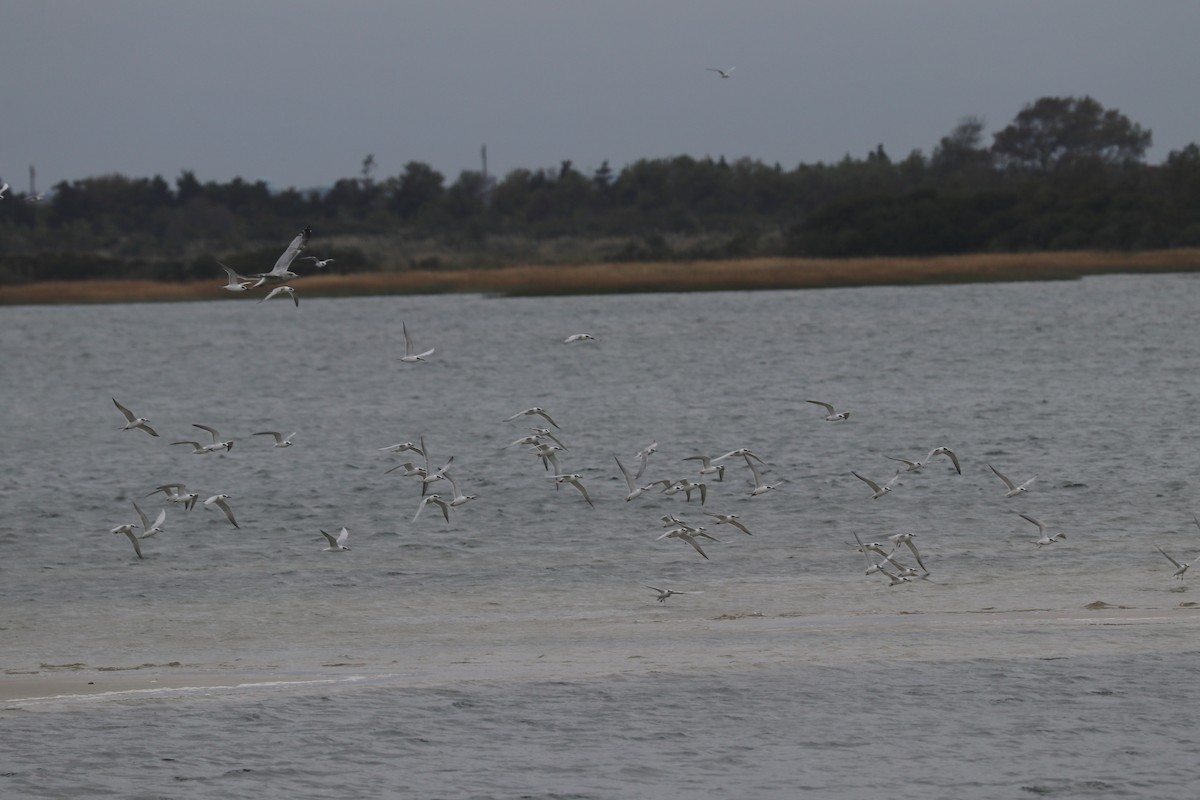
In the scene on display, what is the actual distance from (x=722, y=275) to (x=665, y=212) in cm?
4593

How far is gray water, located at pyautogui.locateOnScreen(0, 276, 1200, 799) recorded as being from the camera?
Result: 1104cm

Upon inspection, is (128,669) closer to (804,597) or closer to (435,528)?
(804,597)

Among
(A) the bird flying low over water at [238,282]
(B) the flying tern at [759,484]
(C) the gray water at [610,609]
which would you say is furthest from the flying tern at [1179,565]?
(A) the bird flying low over water at [238,282]

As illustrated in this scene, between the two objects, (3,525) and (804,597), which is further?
(3,525)

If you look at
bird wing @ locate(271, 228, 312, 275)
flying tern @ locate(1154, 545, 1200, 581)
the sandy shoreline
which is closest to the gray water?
the sandy shoreline

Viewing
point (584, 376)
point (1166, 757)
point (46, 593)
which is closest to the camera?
point (1166, 757)

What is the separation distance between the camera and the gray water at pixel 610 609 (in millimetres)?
11039

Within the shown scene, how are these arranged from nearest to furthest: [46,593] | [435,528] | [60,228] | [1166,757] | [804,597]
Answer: [1166,757] → [804,597] → [46,593] → [435,528] → [60,228]

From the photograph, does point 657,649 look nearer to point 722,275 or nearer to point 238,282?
point 238,282

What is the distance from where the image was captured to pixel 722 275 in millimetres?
77062

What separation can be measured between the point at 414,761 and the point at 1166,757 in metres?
4.59

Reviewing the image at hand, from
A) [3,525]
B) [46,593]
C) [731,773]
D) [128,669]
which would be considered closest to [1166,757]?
[731,773]

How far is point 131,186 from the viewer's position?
13525cm

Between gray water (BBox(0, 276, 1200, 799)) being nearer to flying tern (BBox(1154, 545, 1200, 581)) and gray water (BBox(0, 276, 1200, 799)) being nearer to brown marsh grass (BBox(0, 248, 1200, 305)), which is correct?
flying tern (BBox(1154, 545, 1200, 581))
